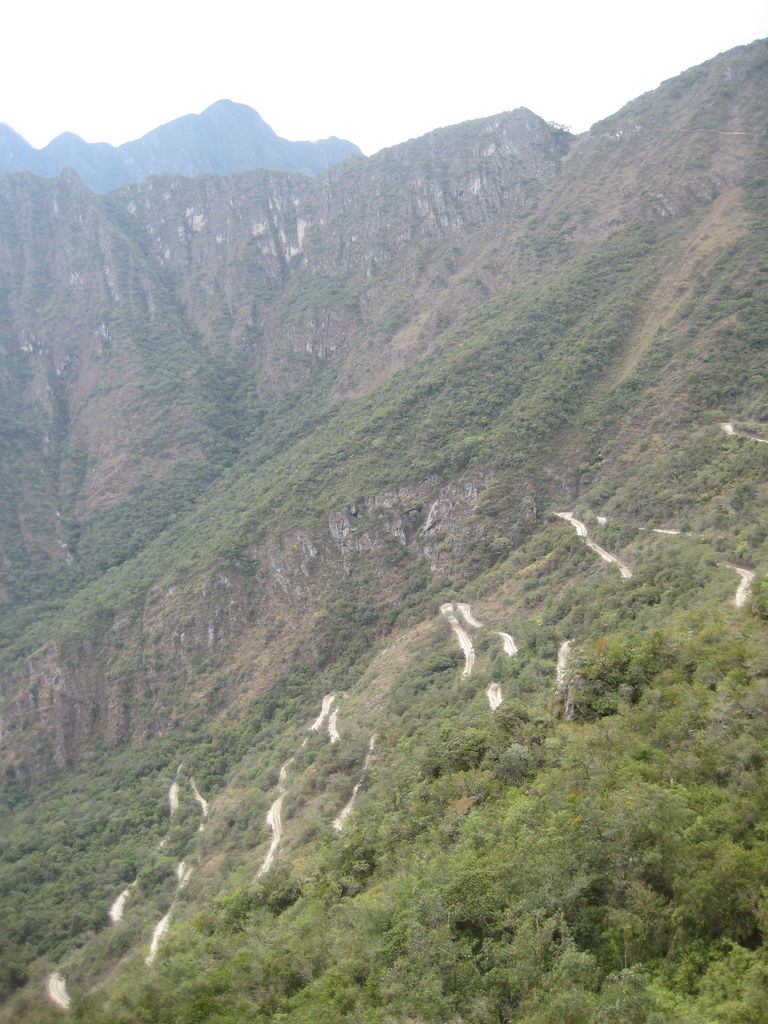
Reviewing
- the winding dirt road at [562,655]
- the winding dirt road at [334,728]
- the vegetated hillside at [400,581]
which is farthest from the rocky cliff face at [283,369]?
the winding dirt road at [562,655]

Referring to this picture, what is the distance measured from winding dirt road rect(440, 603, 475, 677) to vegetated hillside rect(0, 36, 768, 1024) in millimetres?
505

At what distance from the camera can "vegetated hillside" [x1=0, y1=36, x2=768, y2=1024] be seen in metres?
16.2

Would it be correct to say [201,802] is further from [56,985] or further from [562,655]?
[562,655]

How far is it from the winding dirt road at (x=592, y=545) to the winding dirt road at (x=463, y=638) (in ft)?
42.3

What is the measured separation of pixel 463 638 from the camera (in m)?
55.6

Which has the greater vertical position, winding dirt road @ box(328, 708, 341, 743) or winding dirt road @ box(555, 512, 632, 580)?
winding dirt road @ box(555, 512, 632, 580)

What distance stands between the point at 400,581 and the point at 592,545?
77.6 ft

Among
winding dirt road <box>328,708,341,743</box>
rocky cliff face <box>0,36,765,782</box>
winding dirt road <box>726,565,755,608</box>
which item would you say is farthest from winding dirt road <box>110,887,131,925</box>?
winding dirt road <box>726,565,755,608</box>

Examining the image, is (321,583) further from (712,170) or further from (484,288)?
(712,170)

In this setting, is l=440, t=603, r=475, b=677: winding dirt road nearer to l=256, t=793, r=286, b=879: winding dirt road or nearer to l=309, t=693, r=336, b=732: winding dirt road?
l=309, t=693, r=336, b=732: winding dirt road

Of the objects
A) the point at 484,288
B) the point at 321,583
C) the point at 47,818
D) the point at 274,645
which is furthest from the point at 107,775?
the point at 484,288

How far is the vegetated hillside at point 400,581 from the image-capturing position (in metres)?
16.2

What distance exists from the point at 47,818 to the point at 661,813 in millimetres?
62675

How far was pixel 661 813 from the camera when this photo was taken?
51.7 feet
